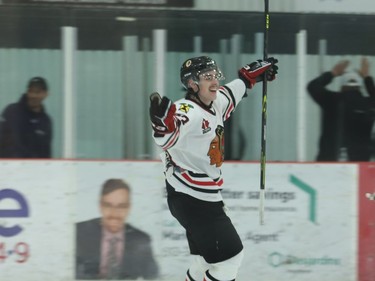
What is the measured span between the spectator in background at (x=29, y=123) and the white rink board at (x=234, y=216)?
0.20 metres

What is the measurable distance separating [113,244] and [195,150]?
1.94m

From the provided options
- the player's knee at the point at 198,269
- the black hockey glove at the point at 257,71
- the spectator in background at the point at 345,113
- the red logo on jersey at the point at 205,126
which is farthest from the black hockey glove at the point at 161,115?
the spectator in background at the point at 345,113

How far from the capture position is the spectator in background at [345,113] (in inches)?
268

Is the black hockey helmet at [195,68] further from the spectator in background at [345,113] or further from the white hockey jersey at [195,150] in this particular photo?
the spectator in background at [345,113]

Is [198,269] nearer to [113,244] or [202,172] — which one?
[202,172]

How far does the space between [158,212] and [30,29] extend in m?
1.74

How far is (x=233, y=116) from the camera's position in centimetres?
678

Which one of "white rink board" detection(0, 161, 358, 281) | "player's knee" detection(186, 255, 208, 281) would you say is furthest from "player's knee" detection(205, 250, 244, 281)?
"white rink board" detection(0, 161, 358, 281)

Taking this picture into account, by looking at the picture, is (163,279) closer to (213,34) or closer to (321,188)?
(321,188)

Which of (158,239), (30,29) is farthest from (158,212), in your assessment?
(30,29)

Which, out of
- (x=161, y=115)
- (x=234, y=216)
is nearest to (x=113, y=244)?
(x=234, y=216)

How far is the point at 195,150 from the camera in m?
4.97

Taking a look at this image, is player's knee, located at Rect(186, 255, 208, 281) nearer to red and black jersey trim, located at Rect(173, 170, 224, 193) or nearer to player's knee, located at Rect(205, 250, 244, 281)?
player's knee, located at Rect(205, 250, 244, 281)

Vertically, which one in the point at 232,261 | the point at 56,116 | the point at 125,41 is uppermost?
the point at 125,41
